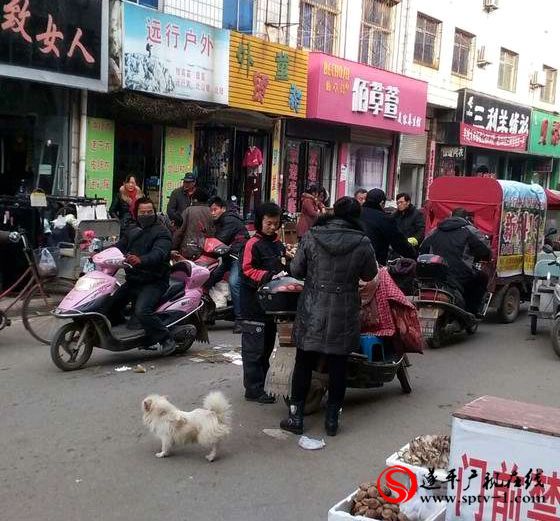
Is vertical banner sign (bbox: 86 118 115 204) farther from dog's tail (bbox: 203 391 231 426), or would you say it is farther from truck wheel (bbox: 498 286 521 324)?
dog's tail (bbox: 203 391 231 426)

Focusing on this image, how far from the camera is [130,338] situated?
6.43 m

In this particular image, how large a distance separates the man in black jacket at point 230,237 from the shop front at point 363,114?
649 centimetres

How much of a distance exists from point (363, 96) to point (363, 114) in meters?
0.39

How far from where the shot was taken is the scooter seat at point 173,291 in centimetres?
677

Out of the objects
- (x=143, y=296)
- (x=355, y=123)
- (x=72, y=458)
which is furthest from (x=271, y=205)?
(x=355, y=123)

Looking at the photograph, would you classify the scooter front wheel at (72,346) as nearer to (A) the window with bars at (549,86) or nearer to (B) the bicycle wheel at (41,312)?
(B) the bicycle wheel at (41,312)

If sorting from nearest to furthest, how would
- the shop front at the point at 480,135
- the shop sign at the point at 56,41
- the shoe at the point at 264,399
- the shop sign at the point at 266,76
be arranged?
the shoe at the point at 264,399
the shop sign at the point at 56,41
the shop sign at the point at 266,76
the shop front at the point at 480,135

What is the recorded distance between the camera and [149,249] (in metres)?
6.46

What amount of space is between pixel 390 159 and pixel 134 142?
27.3 feet

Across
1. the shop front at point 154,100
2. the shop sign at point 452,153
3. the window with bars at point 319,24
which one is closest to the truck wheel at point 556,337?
the shop front at point 154,100

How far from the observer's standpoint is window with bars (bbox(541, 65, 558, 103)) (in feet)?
82.9

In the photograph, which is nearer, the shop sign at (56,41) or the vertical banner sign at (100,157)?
the shop sign at (56,41)

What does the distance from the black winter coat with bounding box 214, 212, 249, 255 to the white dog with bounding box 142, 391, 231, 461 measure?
164 inches

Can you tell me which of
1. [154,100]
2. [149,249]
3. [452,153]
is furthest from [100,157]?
[452,153]
